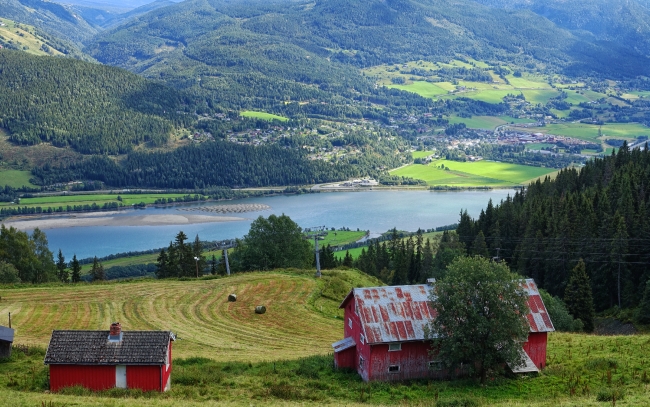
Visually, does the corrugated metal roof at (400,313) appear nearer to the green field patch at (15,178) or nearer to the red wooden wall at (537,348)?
the red wooden wall at (537,348)

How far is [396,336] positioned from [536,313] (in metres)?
6.94

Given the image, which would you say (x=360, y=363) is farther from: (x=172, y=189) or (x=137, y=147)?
(x=137, y=147)

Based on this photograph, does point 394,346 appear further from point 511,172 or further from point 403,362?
point 511,172

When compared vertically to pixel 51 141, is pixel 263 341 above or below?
below

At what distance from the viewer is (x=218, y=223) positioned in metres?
135

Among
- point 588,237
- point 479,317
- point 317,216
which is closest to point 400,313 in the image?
point 479,317

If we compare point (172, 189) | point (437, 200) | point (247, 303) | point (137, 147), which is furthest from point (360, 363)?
point (137, 147)

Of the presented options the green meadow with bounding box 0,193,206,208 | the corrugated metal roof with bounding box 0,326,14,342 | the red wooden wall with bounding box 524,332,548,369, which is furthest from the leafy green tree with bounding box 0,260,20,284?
the green meadow with bounding box 0,193,206,208

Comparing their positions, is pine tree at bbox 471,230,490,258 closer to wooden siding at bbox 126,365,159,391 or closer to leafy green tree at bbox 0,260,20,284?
leafy green tree at bbox 0,260,20,284

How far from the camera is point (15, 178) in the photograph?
544ft

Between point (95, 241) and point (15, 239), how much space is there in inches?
2222

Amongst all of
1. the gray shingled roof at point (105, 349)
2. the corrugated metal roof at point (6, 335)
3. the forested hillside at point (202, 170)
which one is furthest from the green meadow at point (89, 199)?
the gray shingled roof at point (105, 349)

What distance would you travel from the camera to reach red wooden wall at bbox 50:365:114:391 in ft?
92.0

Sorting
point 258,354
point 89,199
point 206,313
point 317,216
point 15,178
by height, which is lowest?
point 258,354
